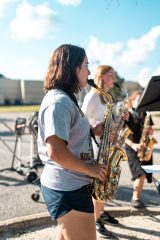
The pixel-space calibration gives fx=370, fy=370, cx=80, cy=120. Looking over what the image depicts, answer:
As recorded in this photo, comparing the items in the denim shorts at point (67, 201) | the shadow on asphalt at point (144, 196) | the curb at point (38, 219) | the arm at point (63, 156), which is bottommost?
the shadow on asphalt at point (144, 196)

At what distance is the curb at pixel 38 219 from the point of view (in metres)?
4.71

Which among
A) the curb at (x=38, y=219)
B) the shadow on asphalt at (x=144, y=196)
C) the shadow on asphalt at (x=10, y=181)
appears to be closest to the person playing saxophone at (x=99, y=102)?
the curb at (x=38, y=219)

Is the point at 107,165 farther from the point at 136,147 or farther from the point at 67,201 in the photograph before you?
the point at 136,147

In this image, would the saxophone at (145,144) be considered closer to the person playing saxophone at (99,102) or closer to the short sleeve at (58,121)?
the person playing saxophone at (99,102)

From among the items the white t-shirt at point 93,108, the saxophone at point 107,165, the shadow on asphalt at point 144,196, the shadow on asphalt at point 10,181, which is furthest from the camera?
the shadow on asphalt at point 10,181

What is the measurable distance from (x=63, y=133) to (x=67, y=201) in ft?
1.61

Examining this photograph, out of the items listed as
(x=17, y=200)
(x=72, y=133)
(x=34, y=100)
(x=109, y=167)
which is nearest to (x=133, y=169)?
(x=17, y=200)

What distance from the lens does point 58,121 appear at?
2.34 meters

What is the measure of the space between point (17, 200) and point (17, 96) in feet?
246

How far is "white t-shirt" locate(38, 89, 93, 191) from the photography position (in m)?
2.36

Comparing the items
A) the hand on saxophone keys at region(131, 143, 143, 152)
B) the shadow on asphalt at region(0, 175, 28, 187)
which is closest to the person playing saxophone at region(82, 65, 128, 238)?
the hand on saxophone keys at region(131, 143, 143, 152)

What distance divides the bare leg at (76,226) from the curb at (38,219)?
2379 millimetres

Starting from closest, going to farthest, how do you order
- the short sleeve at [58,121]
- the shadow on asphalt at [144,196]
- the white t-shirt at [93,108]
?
the short sleeve at [58,121], the white t-shirt at [93,108], the shadow on asphalt at [144,196]

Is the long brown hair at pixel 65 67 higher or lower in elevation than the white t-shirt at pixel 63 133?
higher
